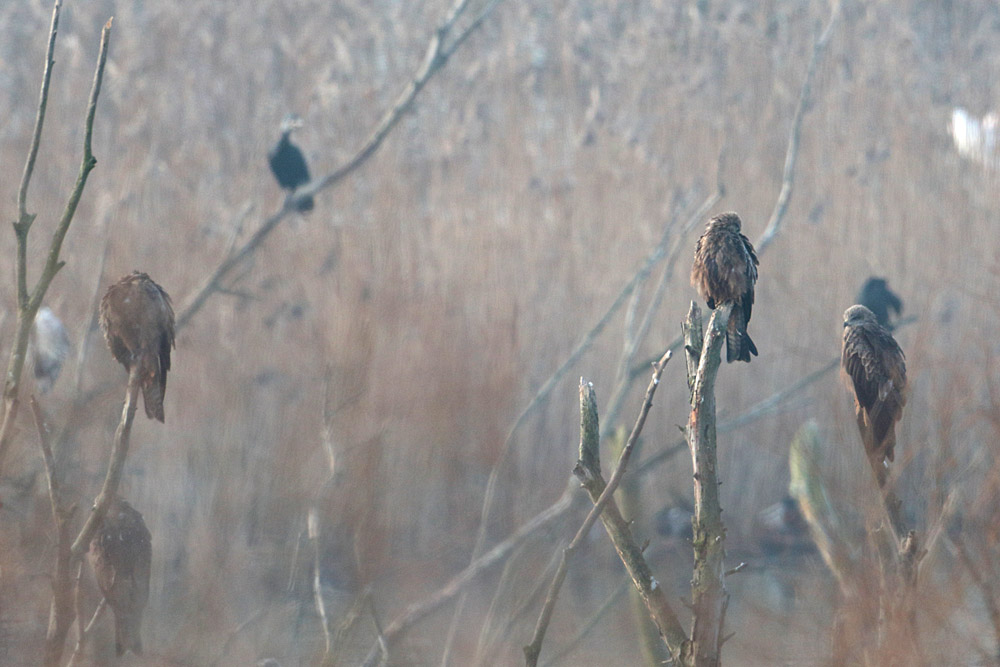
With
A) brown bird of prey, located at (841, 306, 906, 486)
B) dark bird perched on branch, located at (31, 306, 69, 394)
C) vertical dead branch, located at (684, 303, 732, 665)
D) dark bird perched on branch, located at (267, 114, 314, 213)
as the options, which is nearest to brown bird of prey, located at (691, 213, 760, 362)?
brown bird of prey, located at (841, 306, 906, 486)

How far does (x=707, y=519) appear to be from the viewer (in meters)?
1.97

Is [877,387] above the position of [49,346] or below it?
above

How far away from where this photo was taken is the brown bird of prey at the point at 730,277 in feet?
8.42

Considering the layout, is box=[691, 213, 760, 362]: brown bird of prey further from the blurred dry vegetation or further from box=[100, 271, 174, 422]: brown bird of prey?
box=[100, 271, 174, 422]: brown bird of prey

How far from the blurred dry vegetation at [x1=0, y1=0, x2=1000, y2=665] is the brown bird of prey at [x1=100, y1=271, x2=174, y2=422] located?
69 cm

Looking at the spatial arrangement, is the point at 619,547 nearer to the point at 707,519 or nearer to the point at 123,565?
the point at 707,519

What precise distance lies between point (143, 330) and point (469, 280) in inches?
162

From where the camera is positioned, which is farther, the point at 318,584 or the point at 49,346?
the point at 49,346

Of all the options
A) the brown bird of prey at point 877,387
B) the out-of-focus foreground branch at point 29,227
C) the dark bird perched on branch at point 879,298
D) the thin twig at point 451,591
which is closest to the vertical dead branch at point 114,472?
the out-of-focus foreground branch at point 29,227

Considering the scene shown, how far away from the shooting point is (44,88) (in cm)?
181

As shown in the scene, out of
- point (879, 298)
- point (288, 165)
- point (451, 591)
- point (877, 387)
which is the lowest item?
point (451, 591)

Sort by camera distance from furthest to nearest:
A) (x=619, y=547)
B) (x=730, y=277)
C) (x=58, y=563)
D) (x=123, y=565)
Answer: (x=730, y=277) → (x=123, y=565) → (x=619, y=547) → (x=58, y=563)

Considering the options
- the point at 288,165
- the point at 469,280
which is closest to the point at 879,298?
the point at 469,280

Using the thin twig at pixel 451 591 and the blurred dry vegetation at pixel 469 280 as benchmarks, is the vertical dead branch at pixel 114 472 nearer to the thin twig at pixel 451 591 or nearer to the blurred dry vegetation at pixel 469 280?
the blurred dry vegetation at pixel 469 280
